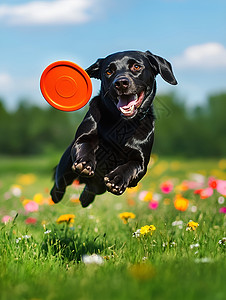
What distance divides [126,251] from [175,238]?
1.89ft

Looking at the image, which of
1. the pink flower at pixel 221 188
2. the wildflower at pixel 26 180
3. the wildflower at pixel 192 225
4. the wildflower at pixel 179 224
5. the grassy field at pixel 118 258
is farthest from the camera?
the wildflower at pixel 26 180

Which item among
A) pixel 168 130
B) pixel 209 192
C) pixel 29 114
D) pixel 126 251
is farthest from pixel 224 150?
pixel 126 251

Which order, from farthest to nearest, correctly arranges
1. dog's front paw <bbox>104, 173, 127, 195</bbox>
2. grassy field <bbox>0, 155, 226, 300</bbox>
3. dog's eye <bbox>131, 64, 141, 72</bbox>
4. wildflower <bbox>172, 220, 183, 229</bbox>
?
→ wildflower <bbox>172, 220, 183, 229</bbox>
dog's eye <bbox>131, 64, 141, 72</bbox>
dog's front paw <bbox>104, 173, 127, 195</bbox>
grassy field <bbox>0, 155, 226, 300</bbox>

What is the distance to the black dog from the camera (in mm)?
3350

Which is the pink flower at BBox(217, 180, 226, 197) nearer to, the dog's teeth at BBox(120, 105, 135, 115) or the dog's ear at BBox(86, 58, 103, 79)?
the dog's teeth at BBox(120, 105, 135, 115)

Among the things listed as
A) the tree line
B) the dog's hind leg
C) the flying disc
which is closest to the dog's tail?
the dog's hind leg

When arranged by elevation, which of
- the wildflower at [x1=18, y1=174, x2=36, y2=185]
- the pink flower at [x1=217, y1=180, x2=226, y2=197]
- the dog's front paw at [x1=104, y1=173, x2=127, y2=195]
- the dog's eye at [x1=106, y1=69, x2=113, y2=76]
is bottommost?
the pink flower at [x1=217, y1=180, x2=226, y2=197]

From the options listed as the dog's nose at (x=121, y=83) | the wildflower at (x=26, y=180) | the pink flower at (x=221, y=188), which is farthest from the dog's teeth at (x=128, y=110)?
the wildflower at (x=26, y=180)

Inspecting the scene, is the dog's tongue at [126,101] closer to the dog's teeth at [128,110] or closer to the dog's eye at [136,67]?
the dog's teeth at [128,110]

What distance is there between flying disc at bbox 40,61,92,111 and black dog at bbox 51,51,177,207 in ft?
0.49

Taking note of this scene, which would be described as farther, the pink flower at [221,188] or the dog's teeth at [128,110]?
the pink flower at [221,188]

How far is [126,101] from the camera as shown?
3.38m

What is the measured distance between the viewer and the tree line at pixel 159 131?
20.8 meters

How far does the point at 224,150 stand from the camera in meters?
21.2
